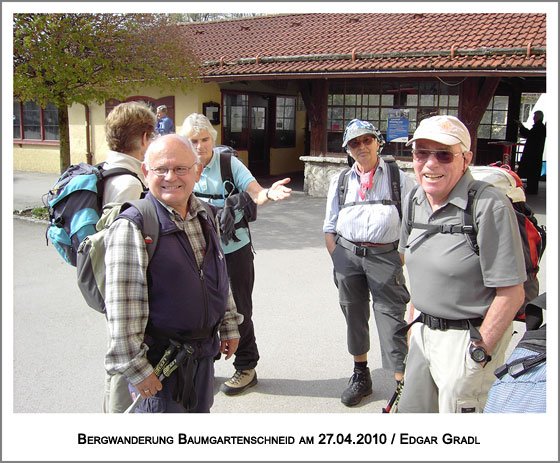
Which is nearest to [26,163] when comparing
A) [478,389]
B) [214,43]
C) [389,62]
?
[214,43]

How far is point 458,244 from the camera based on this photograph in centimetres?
222

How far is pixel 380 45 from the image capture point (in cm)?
1155

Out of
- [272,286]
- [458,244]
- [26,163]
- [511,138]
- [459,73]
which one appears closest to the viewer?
[458,244]

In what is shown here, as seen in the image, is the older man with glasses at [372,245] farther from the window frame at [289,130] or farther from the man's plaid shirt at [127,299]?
the window frame at [289,130]

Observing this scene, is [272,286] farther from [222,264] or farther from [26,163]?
[26,163]

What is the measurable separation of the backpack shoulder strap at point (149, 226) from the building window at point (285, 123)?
14299mm

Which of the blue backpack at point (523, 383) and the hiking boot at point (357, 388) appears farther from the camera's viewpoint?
the hiking boot at point (357, 388)

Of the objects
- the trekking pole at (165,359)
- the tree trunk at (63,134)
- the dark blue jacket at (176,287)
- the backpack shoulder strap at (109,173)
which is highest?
the tree trunk at (63,134)

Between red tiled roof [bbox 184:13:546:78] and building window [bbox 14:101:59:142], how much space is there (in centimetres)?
528

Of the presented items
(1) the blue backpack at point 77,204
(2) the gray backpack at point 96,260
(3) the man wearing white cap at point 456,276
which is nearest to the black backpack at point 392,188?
(3) the man wearing white cap at point 456,276

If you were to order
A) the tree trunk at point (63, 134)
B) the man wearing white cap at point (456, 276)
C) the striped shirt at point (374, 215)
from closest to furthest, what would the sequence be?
the man wearing white cap at point (456, 276) < the striped shirt at point (374, 215) < the tree trunk at point (63, 134)

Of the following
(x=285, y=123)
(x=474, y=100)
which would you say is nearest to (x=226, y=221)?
(x=474, y=100)

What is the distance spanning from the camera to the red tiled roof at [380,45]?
9.88 meters

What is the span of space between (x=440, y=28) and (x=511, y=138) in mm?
4204
